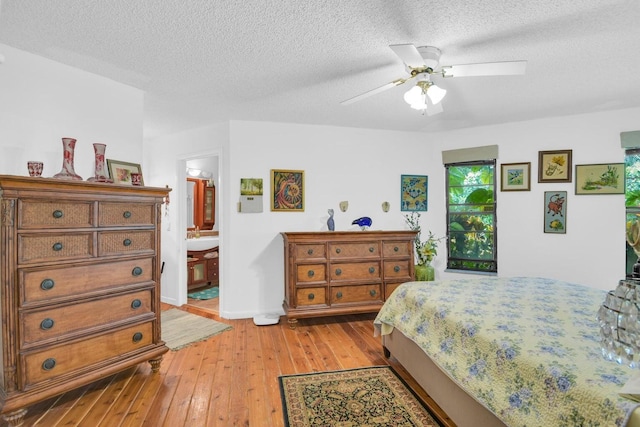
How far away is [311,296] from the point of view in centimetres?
347

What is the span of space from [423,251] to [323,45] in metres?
2.94

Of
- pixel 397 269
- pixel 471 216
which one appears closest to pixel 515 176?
pixel 471 216

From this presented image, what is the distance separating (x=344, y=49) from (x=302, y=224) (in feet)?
7.58

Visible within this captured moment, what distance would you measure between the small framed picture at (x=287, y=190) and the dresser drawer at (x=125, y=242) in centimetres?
170

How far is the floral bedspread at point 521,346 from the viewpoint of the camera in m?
1.09

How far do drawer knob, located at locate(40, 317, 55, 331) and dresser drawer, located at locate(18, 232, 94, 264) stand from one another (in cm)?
36

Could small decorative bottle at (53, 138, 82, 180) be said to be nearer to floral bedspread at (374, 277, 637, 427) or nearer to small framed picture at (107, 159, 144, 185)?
small framed picture at (107, 159, 144, 185)

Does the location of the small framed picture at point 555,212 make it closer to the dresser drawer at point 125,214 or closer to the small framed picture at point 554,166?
the small framed picture at point 554,166

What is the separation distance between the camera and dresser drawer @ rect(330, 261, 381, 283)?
3.54 metres

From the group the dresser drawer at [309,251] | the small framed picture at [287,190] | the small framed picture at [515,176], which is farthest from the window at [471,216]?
the small framed picture at [287,190]

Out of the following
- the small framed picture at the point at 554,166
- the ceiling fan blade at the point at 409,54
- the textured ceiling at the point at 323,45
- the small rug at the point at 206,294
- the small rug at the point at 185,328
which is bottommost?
the small rug at the point at 206,294

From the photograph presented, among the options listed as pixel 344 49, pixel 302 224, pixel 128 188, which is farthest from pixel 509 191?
pixel 128 188

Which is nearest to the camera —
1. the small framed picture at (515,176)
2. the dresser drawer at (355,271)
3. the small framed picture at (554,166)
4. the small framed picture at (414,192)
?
the dresser drawer at (355,271)

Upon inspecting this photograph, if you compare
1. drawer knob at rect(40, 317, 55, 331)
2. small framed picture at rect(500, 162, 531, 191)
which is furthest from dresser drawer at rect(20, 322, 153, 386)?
small framed picture at rect(500, 162, 531, 191)
